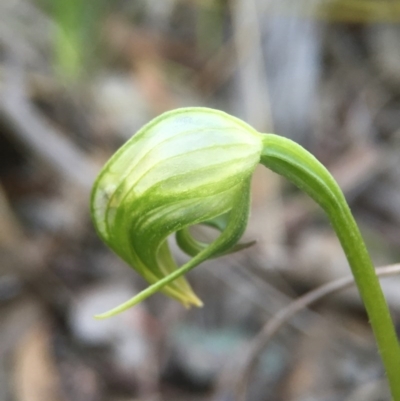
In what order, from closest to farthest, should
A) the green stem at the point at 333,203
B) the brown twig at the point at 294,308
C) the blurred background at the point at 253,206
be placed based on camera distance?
the green stem at the point at 333,203
the brown twig at the point at 294,308
the blurred background at the point at 253,206

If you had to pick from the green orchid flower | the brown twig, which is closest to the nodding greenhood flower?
the green orchid flower

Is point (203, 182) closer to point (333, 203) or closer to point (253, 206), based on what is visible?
point (333, 203)

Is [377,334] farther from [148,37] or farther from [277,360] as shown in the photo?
[148,37]

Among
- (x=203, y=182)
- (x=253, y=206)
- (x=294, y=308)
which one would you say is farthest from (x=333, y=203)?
(x=253, y=206)

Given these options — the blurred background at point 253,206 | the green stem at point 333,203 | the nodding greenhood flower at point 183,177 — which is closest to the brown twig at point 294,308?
the blurred background at point 253,206

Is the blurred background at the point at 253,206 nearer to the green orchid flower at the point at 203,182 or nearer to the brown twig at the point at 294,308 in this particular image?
the brown twig at the point at 294,308

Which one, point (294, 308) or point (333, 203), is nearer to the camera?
point (333, 203)

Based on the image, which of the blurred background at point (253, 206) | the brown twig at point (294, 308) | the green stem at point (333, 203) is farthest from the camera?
the blurred background at point (253, 206)
